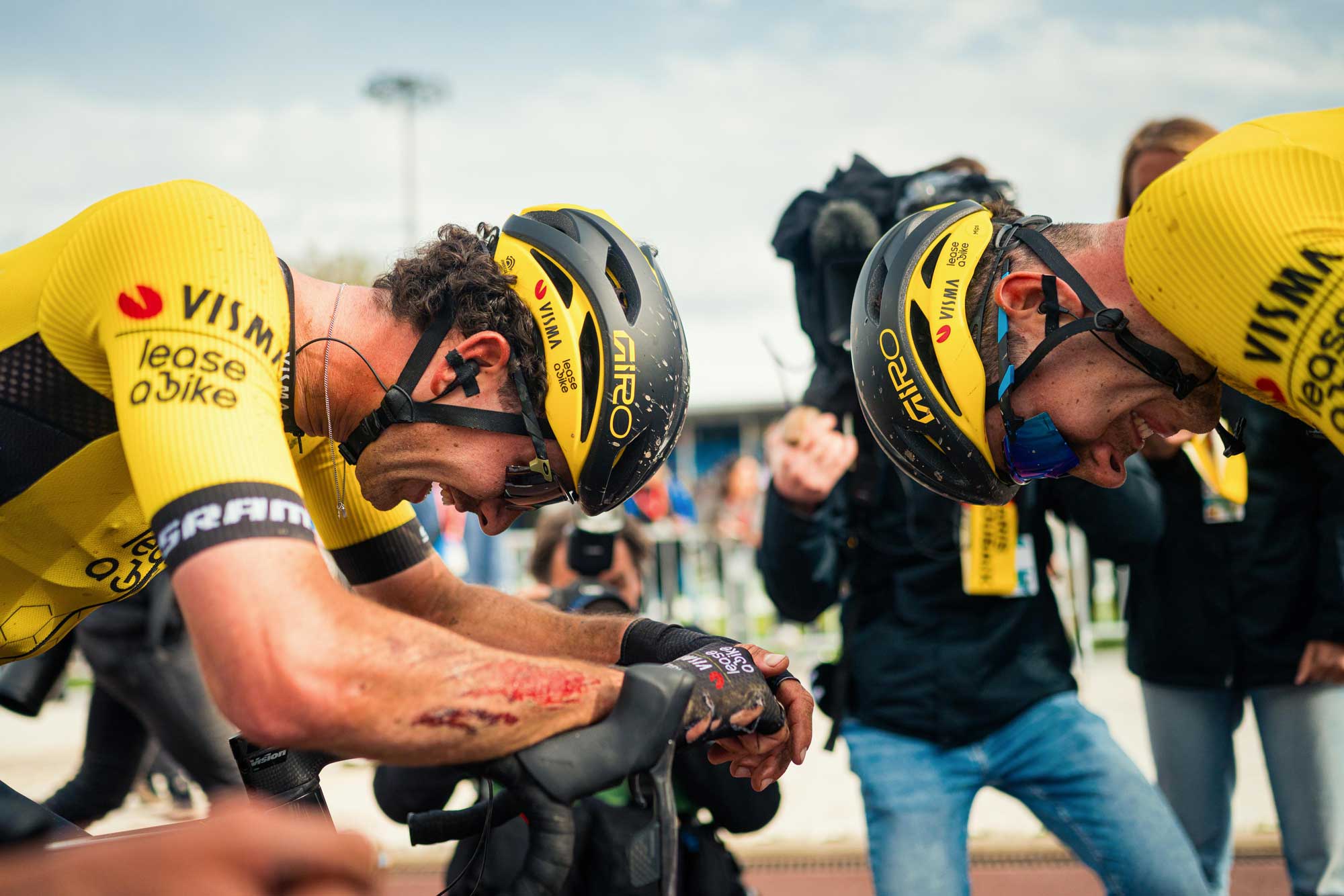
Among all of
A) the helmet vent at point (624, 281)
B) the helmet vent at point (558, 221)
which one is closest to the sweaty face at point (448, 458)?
the helmet vent at point (624, 281)

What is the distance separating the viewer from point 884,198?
3.96 meters

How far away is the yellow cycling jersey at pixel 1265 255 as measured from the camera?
1.54 metres

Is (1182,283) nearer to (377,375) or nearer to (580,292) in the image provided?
(580,292)

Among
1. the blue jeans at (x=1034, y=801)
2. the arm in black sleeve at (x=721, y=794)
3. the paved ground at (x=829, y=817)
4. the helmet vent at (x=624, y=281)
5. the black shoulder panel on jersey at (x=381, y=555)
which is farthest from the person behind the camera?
the paved ground at (x=829, y=817)

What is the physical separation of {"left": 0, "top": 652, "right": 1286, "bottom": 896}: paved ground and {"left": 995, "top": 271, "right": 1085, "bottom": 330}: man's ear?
3.65 m

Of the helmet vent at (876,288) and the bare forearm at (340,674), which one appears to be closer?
the bare forearm at (340,674)

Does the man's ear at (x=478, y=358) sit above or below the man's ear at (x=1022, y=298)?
below

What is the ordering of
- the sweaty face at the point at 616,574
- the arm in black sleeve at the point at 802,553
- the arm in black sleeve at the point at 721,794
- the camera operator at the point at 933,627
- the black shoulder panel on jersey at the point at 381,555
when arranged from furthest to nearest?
the sweaty face at the point at 616,574 → the arm in black sleeve at the point at 802,553 → the arm in black sleeve at the point at 721,794 → the camera operator at the point at 933,627 → the black shoulder panel on jersey at the point at 381,555

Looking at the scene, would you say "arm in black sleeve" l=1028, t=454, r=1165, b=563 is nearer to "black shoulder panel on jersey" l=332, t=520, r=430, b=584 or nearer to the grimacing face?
the grimacing face

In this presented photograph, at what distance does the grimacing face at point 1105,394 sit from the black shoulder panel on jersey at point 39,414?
195 centimetres

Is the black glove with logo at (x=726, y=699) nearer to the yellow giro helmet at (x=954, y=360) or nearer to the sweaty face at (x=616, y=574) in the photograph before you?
the yellow giro helmet at (x=954, y=360)

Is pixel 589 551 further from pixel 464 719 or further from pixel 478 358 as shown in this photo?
pixel 464 719

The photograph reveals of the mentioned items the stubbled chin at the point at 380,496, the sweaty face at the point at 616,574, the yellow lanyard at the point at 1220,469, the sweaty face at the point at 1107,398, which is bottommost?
the sweaty face at the point at 616,574

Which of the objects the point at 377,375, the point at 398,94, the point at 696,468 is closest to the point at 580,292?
the point at 377,375
